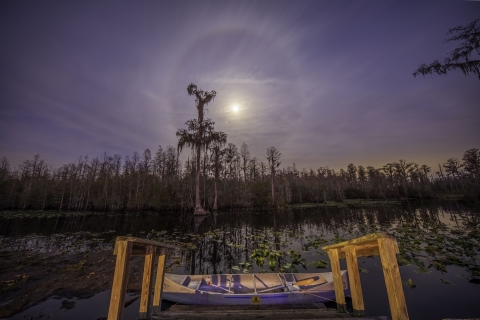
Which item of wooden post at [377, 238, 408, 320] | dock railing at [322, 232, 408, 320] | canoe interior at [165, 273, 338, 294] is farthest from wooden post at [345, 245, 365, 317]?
canoe interior at [165, 273, 338, 294]

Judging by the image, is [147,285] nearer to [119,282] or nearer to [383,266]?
[119,282]

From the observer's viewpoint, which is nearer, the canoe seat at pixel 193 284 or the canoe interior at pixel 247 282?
the canoe interior at pixel 247 282

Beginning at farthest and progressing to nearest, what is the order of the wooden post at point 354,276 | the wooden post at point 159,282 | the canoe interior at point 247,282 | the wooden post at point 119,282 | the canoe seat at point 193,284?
the canoe seat at point 193,284
the canoe interior at point 247,282
the wooden post at point 159,282
the wooden post at point 354,276
the wooden post at point 119,282

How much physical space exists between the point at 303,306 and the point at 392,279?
9.49 ft

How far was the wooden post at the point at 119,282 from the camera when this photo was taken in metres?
2.32

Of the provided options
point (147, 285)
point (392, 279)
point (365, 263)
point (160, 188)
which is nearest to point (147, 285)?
point (147, 285)

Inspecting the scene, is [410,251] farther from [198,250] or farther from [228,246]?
[198,250]

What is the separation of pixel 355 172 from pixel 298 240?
7081 cm

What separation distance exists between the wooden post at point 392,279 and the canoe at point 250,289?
9.20 feet

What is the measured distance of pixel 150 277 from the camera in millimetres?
3539

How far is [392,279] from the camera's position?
229 centimetres

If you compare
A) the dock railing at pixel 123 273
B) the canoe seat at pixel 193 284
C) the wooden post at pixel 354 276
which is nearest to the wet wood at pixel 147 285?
the dock railing at pixel 123 273

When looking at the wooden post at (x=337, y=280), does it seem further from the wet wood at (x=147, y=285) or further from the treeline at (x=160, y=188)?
the treeline at (x=160, y=188)

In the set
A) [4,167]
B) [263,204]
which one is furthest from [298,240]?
[4,167]
